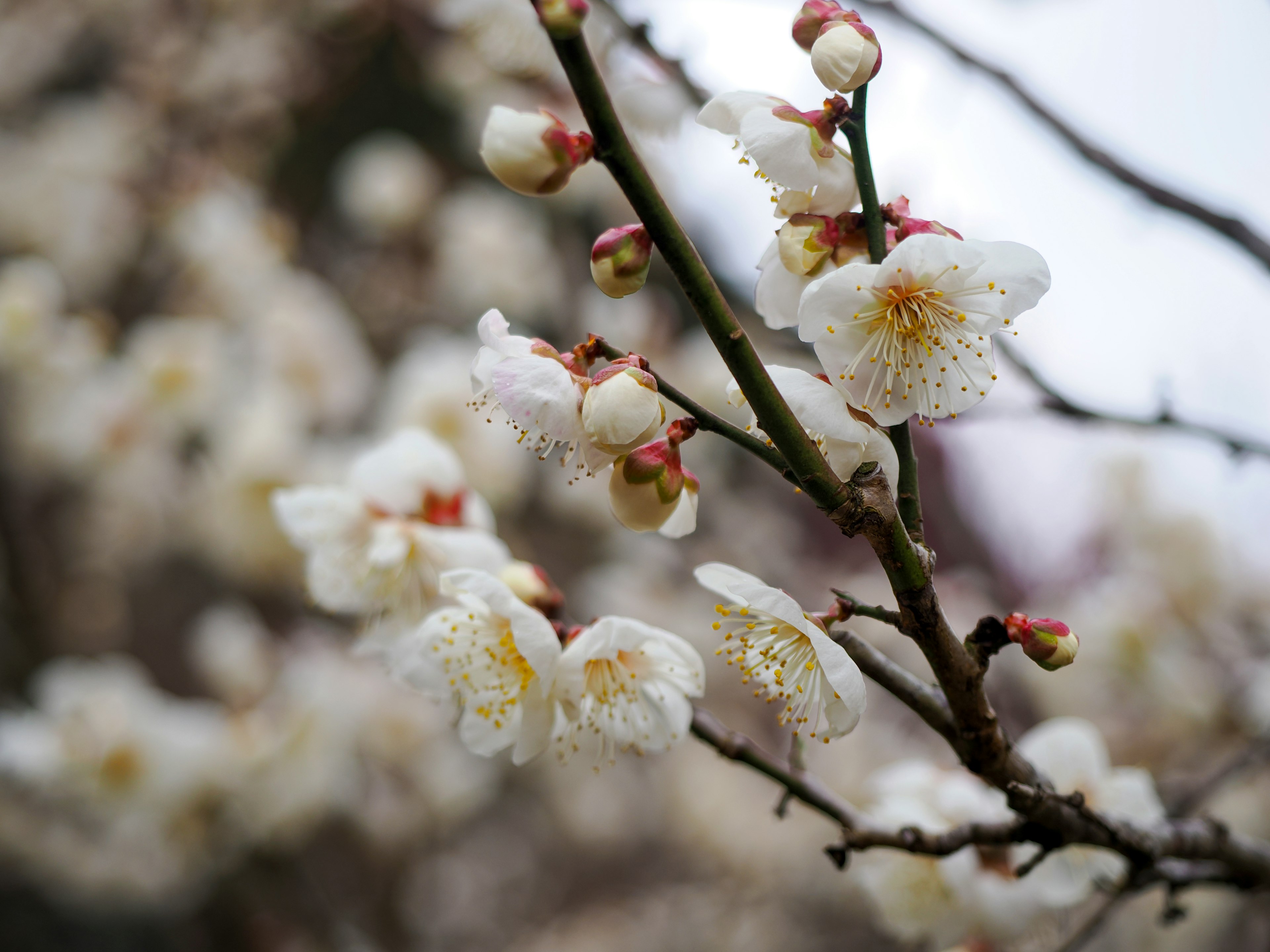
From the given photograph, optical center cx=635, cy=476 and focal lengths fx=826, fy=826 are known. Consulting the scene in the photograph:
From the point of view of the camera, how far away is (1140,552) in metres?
1.75

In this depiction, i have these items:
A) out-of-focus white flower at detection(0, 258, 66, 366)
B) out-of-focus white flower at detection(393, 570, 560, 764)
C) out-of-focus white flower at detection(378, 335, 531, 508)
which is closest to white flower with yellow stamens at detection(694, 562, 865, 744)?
out-of-focus white flower at detection(393, 570, 560, 764)

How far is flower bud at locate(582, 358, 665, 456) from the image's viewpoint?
1.34 ft

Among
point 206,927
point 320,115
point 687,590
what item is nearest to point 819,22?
point 687,590

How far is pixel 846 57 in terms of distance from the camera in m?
0.42

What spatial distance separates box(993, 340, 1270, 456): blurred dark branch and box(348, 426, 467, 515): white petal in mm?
518

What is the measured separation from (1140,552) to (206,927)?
2.36 meters

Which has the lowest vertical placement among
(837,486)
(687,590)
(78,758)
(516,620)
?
(687,590)

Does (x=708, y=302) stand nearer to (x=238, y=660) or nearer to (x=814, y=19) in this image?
(x=814, y=19)

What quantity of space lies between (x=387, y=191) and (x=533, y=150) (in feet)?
8.50

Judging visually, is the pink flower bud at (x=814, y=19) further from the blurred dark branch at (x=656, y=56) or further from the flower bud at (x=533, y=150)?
the blurred dark branch at (x=656, y=56)

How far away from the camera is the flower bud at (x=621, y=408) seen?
0.41m

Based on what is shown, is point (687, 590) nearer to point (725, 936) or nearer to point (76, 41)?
point (725, 936)

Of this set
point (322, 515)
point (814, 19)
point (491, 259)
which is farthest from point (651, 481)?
point (491, 259)

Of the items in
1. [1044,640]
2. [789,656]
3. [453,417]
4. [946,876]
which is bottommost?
[453,417]
